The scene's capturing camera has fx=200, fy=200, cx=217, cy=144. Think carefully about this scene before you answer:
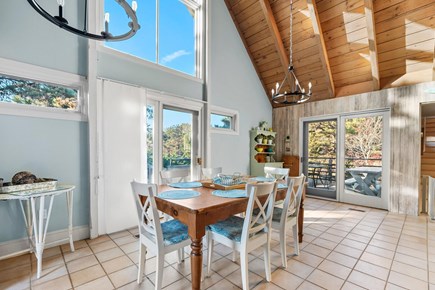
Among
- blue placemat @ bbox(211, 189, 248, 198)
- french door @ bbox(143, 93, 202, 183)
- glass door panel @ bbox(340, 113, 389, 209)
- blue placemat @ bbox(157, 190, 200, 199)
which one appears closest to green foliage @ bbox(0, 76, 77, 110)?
french door @ bbox(143, 93, 202, 183)

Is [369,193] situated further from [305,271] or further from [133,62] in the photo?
[133,62]

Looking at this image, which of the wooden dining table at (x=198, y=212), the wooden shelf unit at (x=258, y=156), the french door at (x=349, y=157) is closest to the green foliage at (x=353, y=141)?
the french door at (x=349, y=157)

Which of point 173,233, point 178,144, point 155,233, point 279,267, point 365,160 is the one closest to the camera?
point 155,233

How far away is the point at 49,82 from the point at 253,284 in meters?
3.26

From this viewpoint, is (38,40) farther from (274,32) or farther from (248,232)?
(274,32)

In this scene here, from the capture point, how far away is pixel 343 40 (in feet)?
13.0

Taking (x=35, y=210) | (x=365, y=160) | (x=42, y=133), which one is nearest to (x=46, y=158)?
(x=42, y=133)

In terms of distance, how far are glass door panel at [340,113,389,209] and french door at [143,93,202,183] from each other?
345 centimetres

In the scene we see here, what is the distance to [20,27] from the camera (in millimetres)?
2283

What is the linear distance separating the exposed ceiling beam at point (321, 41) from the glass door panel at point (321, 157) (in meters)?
0.89

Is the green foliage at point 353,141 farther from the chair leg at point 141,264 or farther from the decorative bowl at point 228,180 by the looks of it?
the chair leg at point 141,264

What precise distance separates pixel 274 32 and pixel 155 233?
4477 millimetres

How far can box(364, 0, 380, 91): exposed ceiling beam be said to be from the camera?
3.23 meters

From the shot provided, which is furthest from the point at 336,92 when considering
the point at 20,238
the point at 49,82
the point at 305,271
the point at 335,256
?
the point at 20,238
